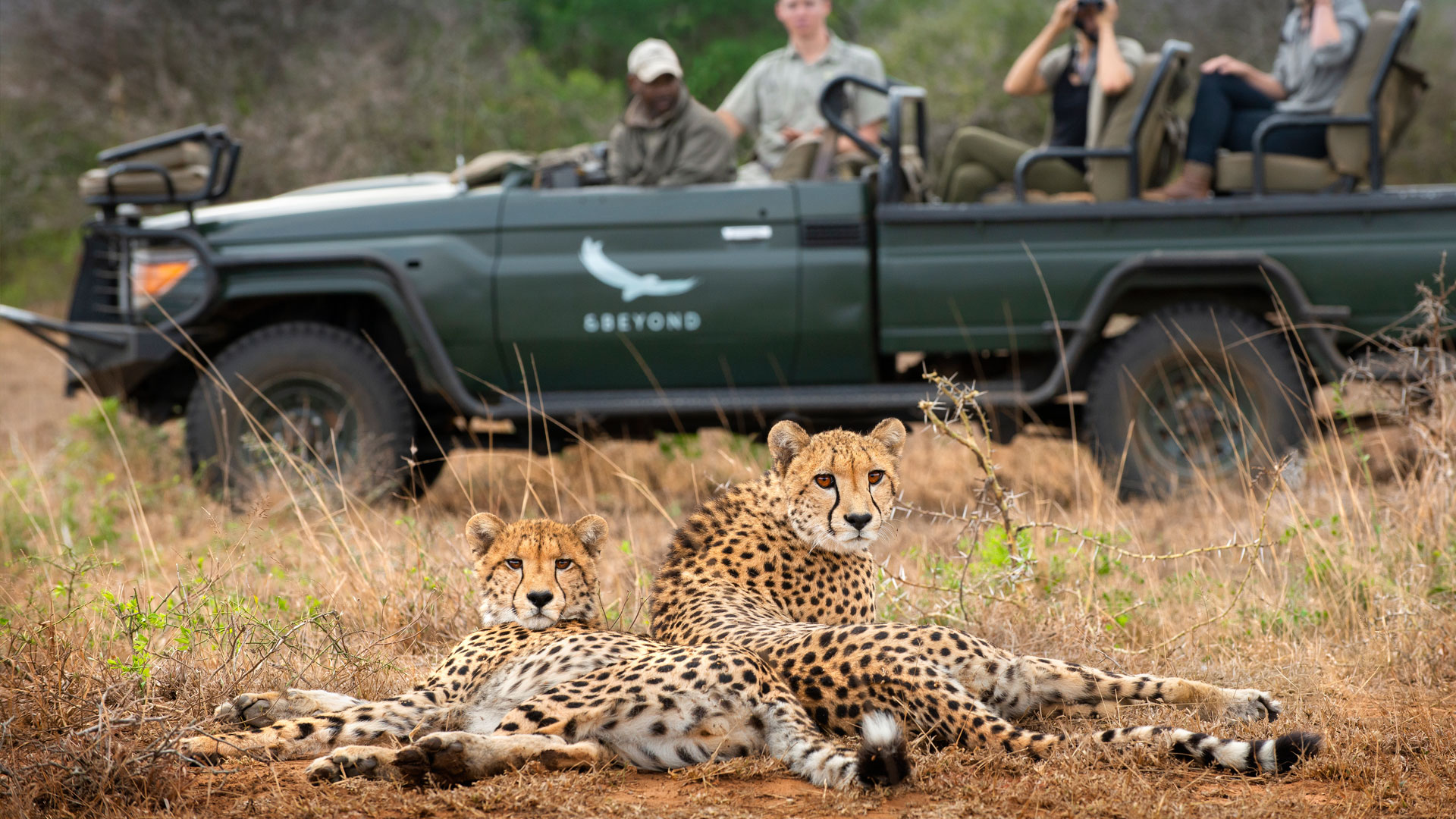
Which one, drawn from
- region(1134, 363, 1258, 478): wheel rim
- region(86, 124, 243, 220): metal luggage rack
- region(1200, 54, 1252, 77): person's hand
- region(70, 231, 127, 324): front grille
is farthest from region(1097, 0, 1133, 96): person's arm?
region(70, 231, 127, 324): front grille

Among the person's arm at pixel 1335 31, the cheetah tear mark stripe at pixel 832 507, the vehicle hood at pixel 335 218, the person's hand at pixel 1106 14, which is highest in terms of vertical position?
the person's hand at pixel 1106 14

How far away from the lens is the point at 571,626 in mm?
3381

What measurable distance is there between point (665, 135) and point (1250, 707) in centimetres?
407

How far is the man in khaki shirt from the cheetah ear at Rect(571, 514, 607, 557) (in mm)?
3867

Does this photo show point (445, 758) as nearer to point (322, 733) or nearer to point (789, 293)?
point (322, 733)

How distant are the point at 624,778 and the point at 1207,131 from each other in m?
4.74

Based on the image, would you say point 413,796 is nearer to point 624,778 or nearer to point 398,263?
point 624,778

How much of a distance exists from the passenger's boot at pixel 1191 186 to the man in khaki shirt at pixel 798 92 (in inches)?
60.1

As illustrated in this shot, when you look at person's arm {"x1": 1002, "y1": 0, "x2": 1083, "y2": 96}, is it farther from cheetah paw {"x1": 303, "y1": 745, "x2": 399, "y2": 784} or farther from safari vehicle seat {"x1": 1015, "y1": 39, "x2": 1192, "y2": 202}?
cheetah paw {"x1": 303, "y1": 745, "x2": 399, "y2": 784}

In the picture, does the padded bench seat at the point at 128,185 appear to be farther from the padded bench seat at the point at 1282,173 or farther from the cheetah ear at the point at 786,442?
the padded bench seat at the point at 1282,173

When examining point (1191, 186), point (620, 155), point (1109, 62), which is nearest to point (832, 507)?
point (620, 155)

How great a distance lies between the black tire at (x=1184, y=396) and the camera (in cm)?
611

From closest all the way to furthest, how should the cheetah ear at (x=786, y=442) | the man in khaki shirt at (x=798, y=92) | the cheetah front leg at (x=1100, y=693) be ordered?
the cheetah front leg at (x=1100, y=693) < the cheetah ear at (x=786, y=442) < the man in khaki shirt at (x=798, y=92)

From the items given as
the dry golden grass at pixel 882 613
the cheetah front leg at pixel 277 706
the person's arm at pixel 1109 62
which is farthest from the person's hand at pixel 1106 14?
the cheetah front leg at pixel 277 706
